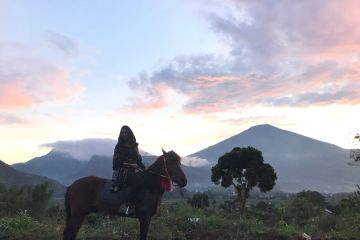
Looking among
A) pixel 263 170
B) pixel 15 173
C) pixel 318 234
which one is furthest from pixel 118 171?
pixel 15 173

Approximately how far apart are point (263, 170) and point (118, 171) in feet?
141

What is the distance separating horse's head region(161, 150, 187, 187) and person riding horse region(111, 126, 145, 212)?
2.24ft

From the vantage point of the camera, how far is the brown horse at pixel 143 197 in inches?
425

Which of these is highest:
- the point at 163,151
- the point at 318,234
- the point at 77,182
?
the point at 163,151

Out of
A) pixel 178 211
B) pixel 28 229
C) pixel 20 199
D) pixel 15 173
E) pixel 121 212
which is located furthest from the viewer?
pixel 15 173

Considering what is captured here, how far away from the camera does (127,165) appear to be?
11.0m

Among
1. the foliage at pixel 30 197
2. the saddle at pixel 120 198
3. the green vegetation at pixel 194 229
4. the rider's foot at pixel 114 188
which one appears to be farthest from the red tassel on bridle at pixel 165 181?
the foliage at pixel 30 197

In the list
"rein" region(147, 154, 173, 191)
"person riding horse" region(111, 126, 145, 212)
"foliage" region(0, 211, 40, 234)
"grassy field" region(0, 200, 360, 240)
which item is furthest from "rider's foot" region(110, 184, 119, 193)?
"foliage" region(0, 211, 40, 234)

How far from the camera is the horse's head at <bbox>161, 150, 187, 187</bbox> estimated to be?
10797mm

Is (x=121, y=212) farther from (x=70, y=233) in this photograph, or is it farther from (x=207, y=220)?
(x=207, y=220)

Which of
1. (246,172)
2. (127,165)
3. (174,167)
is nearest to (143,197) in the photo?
(127,165)

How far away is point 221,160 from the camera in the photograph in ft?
175

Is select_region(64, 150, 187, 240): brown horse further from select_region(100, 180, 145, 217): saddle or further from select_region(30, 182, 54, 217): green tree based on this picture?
select_region(30, 182, 54, 217): green tree

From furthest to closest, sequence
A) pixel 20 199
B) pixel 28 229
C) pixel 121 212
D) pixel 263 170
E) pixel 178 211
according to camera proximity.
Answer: pixel 263 170 → pixel 20 199 → pixel 178 211 → pixel 28 229 → pixel 121 212
